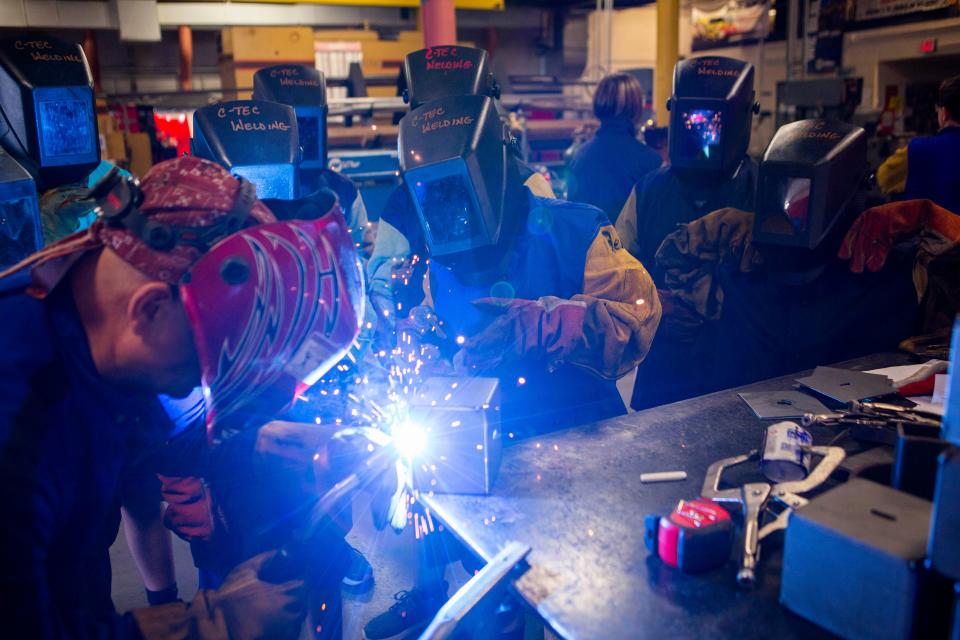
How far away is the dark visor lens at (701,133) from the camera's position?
2891mm

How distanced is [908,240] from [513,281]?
133 cm

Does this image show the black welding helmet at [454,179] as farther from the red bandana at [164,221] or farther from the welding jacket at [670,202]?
the welding jacket at [670,202]

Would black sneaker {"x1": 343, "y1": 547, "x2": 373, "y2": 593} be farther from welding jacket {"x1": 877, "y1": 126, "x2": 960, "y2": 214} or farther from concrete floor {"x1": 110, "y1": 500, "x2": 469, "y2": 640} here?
welding jacket {"x1": 877, "y1": 126, "x2": 960, "y2": 214}

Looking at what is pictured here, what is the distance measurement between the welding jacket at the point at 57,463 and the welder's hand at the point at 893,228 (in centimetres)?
216

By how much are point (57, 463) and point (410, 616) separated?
113cm

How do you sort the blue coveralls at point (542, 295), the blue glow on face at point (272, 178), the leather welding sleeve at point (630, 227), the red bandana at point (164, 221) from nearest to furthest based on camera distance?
the red bandana at point (164, 221) < the blue coveralls at point (542, 295) < the blue glow on face at point (272, 178) < the leather welding sleeve at point (630, 227)

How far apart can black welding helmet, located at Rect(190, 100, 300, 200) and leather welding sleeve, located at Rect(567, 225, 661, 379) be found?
1.17 m

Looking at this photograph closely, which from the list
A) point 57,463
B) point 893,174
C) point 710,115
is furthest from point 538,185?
point 893,174

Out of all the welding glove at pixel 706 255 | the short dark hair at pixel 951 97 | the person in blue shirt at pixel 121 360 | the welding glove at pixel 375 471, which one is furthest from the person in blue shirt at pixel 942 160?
the person in blue shirt at pixel 121 360

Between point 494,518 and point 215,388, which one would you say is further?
point 494,518

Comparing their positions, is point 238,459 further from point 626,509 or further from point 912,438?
point 912,438

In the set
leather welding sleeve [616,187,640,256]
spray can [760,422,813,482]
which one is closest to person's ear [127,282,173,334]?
spray can [760,422,813,482]

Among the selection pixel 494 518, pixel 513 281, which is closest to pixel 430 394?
pixel 494 518

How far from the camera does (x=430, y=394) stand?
5.26 feet
